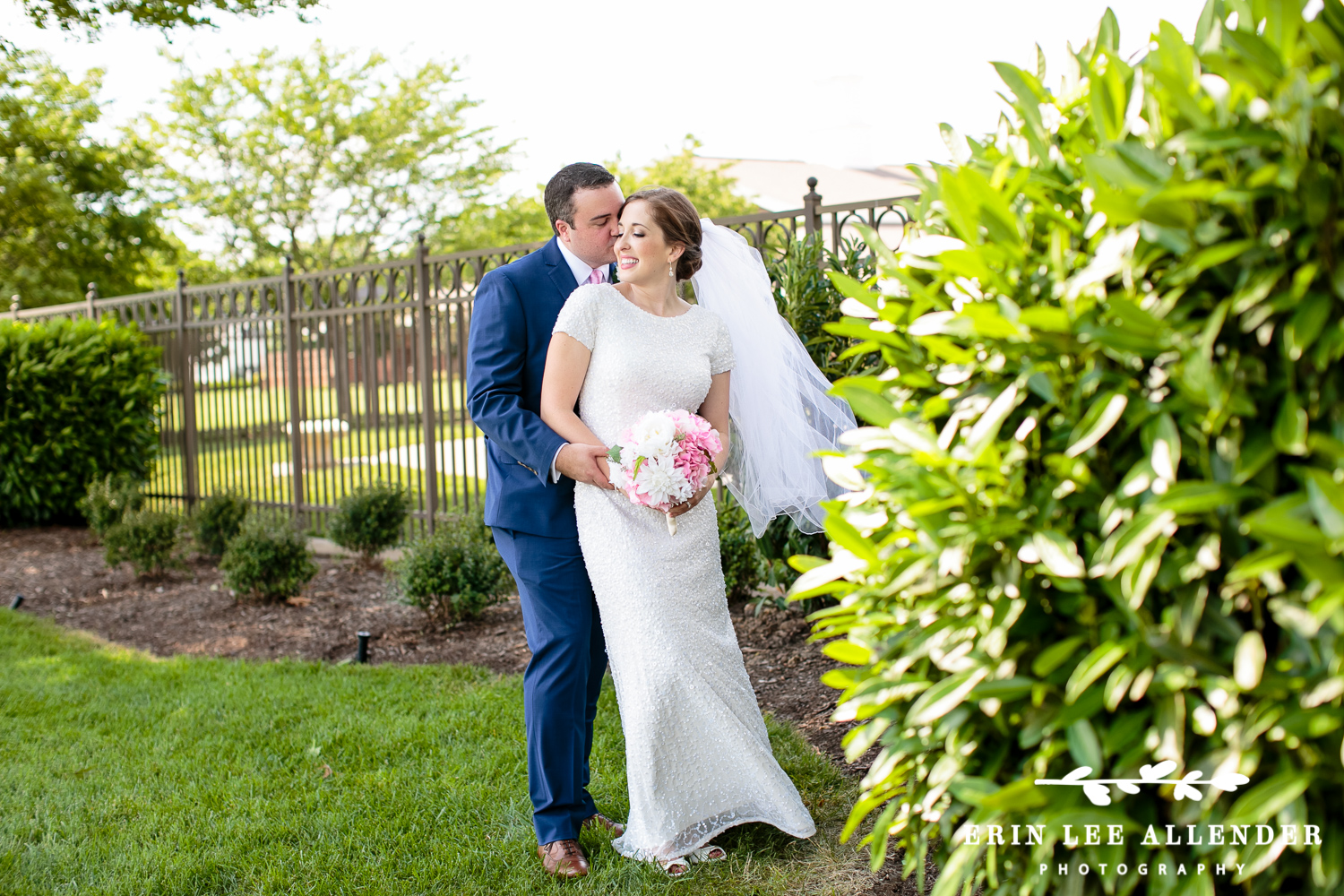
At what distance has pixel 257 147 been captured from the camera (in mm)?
26578

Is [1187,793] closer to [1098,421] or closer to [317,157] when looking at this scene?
[1098,421]

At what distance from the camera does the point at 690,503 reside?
129 inches

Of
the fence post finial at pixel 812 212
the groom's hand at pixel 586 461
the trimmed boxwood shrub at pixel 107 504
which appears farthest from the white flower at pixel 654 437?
the trimmed boxwood shrub at pixel 107 504

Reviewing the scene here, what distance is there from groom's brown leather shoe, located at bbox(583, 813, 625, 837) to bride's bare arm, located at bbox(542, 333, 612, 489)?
4.08 ft

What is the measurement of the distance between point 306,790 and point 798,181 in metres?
42.5

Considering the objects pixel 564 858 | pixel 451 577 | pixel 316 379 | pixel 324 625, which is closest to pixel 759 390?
pixel 564 858

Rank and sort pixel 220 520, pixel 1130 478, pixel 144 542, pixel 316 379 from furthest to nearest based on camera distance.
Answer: pixel 316 379 < pixel 220 520 < pixel 144 542 < pixel 1130 478

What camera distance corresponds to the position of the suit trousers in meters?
3.28

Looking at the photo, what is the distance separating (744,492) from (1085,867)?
2333 millimetres

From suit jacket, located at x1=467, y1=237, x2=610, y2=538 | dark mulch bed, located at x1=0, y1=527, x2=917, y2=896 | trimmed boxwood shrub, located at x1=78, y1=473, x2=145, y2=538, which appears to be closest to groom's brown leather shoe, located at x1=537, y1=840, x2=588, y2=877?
suit jacket, located at x1=467, y1=237, x2=610, y2=538

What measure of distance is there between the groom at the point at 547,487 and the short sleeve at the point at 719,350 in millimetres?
481

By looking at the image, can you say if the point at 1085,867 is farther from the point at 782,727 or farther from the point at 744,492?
the point at 782,727

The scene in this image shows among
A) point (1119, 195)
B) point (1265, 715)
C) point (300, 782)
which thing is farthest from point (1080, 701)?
point (300, 782)

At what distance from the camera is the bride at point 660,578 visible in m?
3.23
